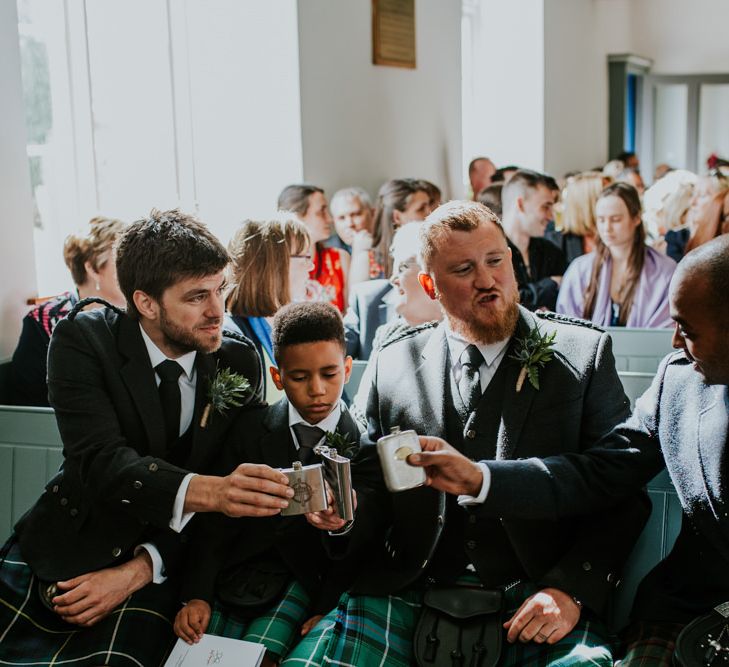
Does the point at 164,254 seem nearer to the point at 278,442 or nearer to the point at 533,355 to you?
the point at 278,442

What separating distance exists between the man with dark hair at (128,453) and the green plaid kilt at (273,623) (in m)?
0.15

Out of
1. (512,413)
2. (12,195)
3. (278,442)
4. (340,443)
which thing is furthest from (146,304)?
(12,195)

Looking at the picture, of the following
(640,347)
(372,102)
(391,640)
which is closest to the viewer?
(391,640)

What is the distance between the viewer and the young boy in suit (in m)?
2.59

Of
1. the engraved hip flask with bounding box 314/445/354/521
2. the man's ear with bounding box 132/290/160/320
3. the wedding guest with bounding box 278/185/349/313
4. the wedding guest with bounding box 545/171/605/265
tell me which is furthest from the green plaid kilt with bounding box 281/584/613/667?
the wedding guest with bounding box 545/171/605/265

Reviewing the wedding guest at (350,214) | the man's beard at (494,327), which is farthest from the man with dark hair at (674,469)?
the wedding guest at (350,214)

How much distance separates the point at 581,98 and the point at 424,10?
6.60m

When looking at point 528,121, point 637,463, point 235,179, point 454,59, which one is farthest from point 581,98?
point 637,463

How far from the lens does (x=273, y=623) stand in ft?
8.37

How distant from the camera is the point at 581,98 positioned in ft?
48.8

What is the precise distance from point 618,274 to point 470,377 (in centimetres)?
319

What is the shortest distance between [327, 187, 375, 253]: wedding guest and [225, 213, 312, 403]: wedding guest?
3.08 m

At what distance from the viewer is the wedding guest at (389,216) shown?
21.2ft

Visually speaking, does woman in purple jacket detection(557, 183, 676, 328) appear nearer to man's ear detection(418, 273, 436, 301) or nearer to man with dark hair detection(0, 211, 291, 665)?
man's ear detection(418, 273, 436, 301)
